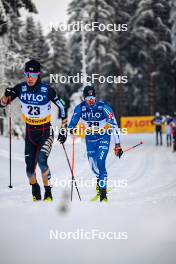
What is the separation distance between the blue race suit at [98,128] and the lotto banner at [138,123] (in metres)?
25.7

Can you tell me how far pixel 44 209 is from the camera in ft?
17.8

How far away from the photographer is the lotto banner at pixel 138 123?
32844 mm

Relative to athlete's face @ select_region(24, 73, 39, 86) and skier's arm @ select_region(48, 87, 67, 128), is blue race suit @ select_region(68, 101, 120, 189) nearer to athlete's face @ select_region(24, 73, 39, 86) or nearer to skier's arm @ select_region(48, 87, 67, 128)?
skier's arm @ select_region(48, 87, 67, 128)

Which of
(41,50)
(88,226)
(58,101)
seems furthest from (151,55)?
(88,226)

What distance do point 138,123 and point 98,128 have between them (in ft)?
86.2

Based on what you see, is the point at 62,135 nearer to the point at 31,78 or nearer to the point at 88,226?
the point at 31,78

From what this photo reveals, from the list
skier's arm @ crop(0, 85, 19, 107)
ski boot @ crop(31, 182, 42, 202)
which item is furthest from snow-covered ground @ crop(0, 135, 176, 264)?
skier's arm @ crop(0, 85, 19, 107)

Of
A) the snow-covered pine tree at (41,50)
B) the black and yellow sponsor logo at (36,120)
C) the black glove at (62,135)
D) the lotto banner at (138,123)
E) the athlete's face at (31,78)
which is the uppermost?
the snow-covered pine tree at (41,50)

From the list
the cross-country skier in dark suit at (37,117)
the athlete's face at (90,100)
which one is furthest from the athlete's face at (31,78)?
the athlete's face at (90,100)

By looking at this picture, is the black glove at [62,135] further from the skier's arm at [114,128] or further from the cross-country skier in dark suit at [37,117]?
the skier's arm at [114,128]

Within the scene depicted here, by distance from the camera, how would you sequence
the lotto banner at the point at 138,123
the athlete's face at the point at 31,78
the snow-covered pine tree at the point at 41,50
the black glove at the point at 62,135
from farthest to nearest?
the lotto banner at the point at 138,123
the snow-covered pine tree at the point at 41,50
the black glove at the point at 62,135
the athlete's face at the point at 31,78

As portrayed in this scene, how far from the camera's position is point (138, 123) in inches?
1298

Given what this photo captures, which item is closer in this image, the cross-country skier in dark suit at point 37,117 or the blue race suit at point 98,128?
the cross-country skier in dark suit at point 37,117

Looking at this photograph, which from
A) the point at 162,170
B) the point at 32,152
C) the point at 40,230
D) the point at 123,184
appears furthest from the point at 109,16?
the point at 40,230
